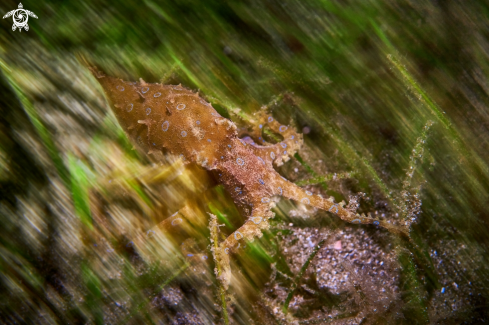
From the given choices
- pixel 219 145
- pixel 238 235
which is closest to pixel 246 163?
pixel 219 145

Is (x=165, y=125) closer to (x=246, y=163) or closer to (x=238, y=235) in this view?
(x=246, y=163)

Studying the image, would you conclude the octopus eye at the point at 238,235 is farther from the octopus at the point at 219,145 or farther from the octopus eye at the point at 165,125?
the octopus eye at the point at 165,125

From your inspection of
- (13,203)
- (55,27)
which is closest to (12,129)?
(13,203)

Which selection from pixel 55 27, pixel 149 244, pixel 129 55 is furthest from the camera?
pixel 149 244

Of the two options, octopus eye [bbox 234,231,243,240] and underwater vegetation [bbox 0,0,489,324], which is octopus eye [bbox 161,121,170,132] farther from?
octopus eye [bbox 234,231,243,240]

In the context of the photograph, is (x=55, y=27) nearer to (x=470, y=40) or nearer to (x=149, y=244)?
(x=149, y=244)

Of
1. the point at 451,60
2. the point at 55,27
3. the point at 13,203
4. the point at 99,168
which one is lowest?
the point at 451,60

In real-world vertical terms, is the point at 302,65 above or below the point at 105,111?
below

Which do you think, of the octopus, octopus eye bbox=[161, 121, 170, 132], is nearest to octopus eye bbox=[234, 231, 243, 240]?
the octopus

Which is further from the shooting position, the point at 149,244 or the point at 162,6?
the point at 149,244
